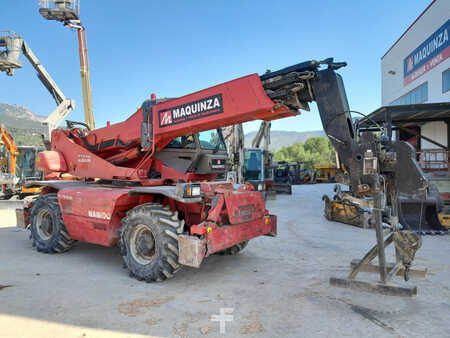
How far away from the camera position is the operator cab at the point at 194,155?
5.90 metres

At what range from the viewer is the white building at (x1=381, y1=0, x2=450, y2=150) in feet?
59.1

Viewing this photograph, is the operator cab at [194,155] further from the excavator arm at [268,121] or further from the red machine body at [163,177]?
the excavator arm at [268,121]

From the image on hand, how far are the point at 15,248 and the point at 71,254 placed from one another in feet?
4.61

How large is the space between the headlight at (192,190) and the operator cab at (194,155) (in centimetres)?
108

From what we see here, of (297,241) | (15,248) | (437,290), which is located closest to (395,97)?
(297,241)

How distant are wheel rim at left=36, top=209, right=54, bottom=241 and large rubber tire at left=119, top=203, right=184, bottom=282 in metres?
2.49

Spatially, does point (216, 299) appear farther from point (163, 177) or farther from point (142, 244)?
point (163, 177)

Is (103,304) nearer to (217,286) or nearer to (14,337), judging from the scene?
(14,337)

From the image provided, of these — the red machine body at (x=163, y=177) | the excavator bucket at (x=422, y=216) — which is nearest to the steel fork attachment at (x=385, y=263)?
the red machine body at (x=163, y=177)

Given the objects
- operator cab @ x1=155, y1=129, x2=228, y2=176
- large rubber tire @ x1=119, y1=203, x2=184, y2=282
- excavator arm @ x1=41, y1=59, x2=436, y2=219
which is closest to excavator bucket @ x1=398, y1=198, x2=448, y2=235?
excavator arm @ x1=41, y1=59, x2=436, y2=219

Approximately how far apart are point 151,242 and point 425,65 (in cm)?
2143

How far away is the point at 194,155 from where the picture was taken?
5879mm

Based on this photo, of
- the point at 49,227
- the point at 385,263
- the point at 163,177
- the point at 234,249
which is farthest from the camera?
the point at 49,227

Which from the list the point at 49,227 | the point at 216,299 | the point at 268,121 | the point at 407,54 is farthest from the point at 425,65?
the point at 49,227
